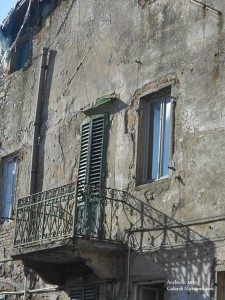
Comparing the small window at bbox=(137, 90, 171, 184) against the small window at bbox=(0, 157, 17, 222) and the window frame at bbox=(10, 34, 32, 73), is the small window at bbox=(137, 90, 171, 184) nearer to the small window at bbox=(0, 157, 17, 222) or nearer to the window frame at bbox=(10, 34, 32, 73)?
the small window at bbox=(0, 157, 17, 222)

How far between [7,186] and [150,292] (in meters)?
5.27

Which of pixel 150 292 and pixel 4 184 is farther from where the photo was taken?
pixel 4 184

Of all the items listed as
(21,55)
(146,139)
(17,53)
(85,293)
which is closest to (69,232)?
(85,293)

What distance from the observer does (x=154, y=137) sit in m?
11.3

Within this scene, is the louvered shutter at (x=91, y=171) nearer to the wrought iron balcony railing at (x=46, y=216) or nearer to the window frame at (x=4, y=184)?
the wrought iron balcony railing at (x=46, y=216)

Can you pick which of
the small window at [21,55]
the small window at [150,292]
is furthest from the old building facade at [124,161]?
the small window at [21,55]

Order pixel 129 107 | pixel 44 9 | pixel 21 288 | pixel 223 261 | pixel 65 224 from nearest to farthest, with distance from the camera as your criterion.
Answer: pixel 223 261, pixel 65 224, pixel 129 107, pixel 21 288, pixel 44 9

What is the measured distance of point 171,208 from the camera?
33.7 ft

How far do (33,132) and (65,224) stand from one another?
3871 mm

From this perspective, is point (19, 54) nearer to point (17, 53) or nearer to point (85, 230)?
point (17, 53)

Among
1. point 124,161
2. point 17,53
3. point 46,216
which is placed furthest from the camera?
point 17,53

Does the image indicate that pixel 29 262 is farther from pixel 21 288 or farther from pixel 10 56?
pixel 10 56

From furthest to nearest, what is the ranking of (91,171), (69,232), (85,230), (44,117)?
(44,117) < (91,171) < (85,230) < (69,232)

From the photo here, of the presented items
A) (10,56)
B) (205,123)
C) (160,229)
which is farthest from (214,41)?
(10,56)
